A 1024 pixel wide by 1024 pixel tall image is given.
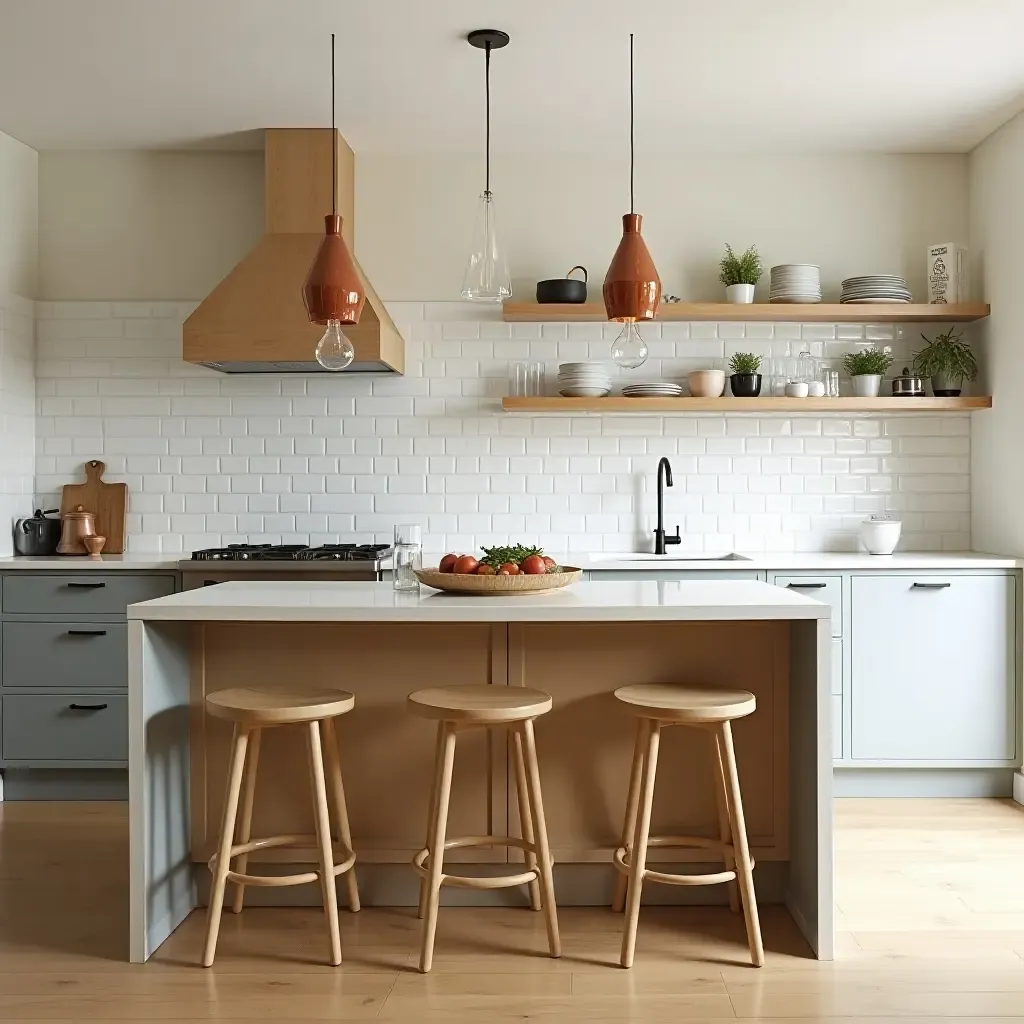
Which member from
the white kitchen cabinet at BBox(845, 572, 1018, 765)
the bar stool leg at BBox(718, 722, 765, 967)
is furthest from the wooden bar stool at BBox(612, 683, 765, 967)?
the white kitchen cabinet at BBox(845, 572, 1018, 765)

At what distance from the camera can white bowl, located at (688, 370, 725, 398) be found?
497 centimetres

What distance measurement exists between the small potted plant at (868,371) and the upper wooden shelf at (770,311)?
0.59 ft

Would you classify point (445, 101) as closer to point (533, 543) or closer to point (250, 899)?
point (533, 543)

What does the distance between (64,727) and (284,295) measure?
199 centimetres

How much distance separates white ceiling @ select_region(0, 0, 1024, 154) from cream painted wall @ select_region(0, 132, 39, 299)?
11 centimetres

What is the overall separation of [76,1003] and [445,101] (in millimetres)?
3479

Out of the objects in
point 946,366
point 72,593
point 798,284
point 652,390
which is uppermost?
point 798,284

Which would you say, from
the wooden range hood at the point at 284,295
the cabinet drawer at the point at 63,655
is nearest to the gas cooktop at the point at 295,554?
the cabinet drawer at the point at 63,655

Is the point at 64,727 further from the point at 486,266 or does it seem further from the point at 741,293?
the point at 741,293

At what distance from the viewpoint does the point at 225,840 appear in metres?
2.86

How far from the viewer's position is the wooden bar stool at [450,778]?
2.81 meters

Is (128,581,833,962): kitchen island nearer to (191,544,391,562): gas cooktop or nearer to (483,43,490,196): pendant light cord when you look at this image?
(191,544,391,562): gas cooktop

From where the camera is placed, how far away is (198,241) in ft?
17.2

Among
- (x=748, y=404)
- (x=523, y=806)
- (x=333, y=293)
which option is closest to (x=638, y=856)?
(x=523, y=806)
